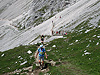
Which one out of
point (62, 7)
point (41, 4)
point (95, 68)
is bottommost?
point (95, 68)

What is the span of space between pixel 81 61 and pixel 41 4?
396 feet

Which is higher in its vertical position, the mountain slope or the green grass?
the mountain slope

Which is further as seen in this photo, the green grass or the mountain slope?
the mountain slope

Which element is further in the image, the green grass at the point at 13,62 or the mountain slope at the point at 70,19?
the mountain slope at the point at 70,19

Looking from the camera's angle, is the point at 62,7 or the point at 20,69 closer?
the point at 20,69

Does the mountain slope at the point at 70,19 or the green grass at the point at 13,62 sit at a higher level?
the mountain slope at the point at 70,19

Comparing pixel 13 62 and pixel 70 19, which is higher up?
pixel 70 19

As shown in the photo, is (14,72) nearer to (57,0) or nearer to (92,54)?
(92,54)

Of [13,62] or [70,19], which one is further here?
[70,19]

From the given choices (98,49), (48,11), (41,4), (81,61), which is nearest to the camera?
(81,61)

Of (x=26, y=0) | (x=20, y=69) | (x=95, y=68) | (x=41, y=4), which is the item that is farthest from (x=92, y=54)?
(x=26, y=0)

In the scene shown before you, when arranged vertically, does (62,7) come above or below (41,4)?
below

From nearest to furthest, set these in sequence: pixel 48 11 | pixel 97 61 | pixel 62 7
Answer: pixel 97 61, pixel 62 7, pixel 48 11

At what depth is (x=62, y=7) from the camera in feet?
332
